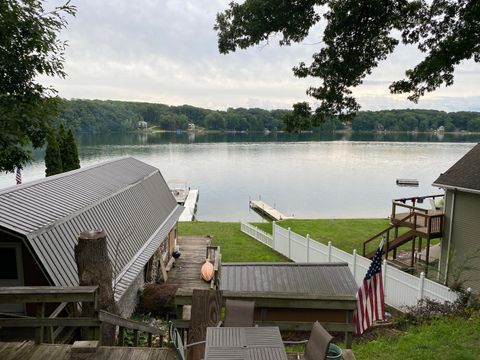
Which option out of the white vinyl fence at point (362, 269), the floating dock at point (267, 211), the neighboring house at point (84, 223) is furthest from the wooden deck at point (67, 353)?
the floating dock at point (267, 211)

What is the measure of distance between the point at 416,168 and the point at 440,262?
60.2 meters

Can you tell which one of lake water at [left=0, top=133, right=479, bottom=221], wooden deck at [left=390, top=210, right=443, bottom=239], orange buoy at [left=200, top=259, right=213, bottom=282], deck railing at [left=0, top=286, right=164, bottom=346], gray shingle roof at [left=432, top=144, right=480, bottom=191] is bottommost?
lake water at [left=0, top=133, right=479, bottom=221]

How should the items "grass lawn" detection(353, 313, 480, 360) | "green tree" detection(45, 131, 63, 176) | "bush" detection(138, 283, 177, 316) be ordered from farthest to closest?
"green tree" detection(45, 131, 63, 176)
"bush" detection(138, 283, 177, 316)
"grass lawn" detection(353, 313, 480, 360)

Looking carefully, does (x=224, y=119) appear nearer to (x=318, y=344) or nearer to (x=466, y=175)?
(x=466, y=175)

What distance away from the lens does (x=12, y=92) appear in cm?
700

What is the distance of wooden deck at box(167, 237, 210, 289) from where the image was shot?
15.8 m

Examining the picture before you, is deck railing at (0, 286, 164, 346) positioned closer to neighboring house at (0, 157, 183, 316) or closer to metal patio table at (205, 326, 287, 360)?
metal patio table at (205, 326, 287, 360)

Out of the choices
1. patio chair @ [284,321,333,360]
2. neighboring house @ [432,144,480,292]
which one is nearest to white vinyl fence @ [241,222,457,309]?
neighboring house @ [432,144,480,292]

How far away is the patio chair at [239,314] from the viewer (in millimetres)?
4059

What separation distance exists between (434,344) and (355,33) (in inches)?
288

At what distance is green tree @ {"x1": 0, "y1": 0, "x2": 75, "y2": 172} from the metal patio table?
479 cm

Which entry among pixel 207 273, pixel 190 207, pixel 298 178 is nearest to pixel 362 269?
pixel 207 273

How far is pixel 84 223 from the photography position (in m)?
10.3

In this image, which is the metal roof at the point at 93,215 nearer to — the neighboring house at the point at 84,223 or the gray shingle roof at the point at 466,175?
the neighboring house at the point at 84,223
